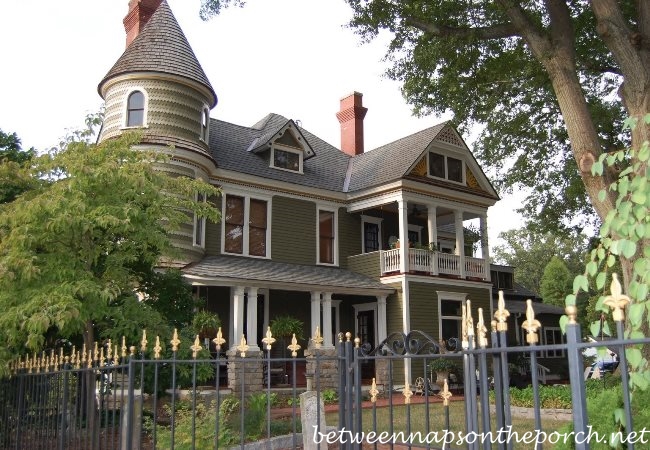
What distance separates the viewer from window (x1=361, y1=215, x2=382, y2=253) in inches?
926

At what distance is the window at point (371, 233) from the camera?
Answer: 23516 mm

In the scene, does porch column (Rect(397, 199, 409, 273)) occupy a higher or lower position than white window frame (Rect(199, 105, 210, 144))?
lower

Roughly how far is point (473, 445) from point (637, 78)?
339 inches

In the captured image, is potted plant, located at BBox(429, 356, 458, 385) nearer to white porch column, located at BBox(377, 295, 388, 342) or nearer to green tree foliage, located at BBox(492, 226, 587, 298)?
white porch column, located at BBox(377, 295, 388, 342)

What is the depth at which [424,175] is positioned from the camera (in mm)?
22141

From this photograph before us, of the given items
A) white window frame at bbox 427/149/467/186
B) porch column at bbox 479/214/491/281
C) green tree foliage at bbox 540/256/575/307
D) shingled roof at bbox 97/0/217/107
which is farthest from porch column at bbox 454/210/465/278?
green tree foliage at bbox 540/256/575/307

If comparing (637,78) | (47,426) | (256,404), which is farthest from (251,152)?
(47,426)

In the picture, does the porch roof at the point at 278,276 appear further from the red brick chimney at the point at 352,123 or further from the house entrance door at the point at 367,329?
→ the red brick chimney at the point at 352,123

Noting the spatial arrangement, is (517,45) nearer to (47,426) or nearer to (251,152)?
(251,152)

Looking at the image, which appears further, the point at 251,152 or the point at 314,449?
the point at 251,152

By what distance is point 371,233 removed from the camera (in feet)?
78.3

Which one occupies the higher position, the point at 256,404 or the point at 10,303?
the point at 10,303

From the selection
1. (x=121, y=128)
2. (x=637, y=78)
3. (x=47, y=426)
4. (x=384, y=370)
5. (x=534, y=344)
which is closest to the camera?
(x=534, y=344)

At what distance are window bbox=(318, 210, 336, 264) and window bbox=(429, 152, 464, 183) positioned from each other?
4.08 meters
